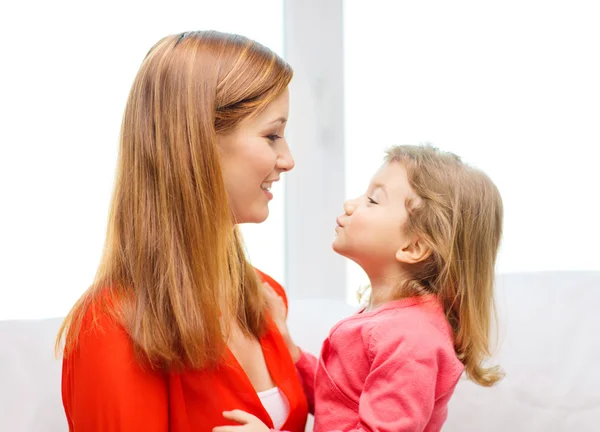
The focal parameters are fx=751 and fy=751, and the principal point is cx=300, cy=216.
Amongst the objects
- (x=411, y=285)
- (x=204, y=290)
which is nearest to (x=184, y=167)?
(x=204, y=290)

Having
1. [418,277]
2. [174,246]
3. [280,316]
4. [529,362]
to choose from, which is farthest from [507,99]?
[174,246]

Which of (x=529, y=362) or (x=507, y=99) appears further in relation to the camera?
(x=507, y=99)

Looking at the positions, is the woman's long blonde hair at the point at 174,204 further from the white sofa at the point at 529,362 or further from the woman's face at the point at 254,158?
the white sofa at the point at 529,362

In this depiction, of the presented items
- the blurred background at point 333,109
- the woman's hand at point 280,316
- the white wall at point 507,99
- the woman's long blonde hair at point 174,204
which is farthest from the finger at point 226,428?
the white wall at point 507,99

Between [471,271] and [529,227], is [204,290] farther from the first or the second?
[529,227]

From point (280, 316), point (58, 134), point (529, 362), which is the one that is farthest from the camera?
point (58, 134)

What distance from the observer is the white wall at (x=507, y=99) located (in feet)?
6.55

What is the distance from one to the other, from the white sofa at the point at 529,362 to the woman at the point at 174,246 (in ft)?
1.03

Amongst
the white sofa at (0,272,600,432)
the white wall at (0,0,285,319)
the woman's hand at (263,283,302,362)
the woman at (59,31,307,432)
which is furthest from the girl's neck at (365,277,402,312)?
the white wall at (0,0,285,319)

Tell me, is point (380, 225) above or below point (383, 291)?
above

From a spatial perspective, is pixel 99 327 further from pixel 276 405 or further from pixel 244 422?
pixel 276 405

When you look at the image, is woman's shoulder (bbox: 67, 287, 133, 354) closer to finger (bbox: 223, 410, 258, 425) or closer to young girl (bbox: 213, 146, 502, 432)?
finger (bbox: 223, 410, 258, 425)

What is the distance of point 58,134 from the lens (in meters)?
1.96

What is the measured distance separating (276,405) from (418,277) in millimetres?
373
